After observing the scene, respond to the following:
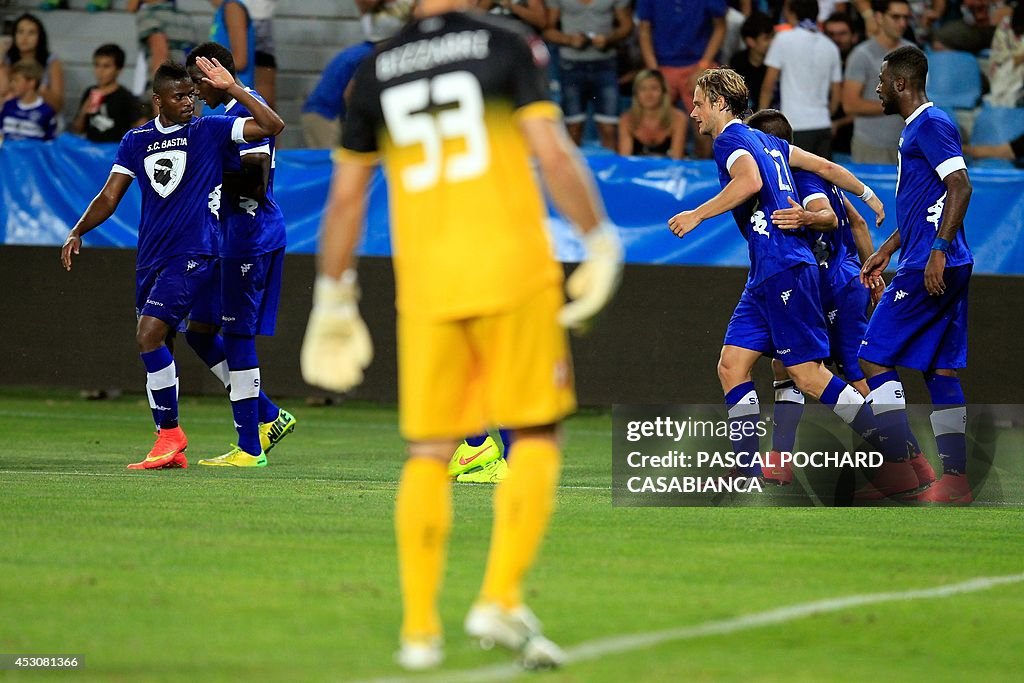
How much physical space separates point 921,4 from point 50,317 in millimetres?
9154

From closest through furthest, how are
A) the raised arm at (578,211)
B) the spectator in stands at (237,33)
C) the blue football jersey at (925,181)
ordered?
the raised arm at (578,211) → the blue football jersey at (925,181) → the spectator in stands at (237,33)

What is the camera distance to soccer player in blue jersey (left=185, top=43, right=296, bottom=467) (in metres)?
10.7

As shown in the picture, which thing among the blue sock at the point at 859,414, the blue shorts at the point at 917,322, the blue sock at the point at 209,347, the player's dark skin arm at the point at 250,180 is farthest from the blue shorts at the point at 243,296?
the blue shorts at the point at 917,322

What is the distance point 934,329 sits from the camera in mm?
9508

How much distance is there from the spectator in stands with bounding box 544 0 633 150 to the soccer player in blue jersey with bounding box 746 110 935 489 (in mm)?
5690

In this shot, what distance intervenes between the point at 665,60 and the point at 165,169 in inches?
268

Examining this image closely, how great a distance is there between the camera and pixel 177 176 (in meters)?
10.5

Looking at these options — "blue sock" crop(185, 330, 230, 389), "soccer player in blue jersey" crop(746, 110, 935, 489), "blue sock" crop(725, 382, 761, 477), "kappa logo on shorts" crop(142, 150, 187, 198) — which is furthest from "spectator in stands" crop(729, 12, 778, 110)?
"kappa logo on shorts" crop(142, 150, 187, 198)

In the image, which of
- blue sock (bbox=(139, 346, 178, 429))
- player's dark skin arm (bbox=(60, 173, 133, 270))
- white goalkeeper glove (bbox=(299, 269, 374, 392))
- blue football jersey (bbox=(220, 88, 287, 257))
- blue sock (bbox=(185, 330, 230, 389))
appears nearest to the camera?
white goalkeeper glove (bbox=(299, 269, 374, 392))

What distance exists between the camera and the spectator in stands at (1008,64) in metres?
15.2

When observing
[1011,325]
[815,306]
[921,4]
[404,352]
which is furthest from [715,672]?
[921,4]

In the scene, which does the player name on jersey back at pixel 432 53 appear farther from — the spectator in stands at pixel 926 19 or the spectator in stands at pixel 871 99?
the spectator in stands at pixel 926 19

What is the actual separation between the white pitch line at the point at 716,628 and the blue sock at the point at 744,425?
264 centimetres

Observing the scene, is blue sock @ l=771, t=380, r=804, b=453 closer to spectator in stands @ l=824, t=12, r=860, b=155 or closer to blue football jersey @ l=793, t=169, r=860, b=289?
blue football jersey @ l=793, t=169, r=860, b=289
